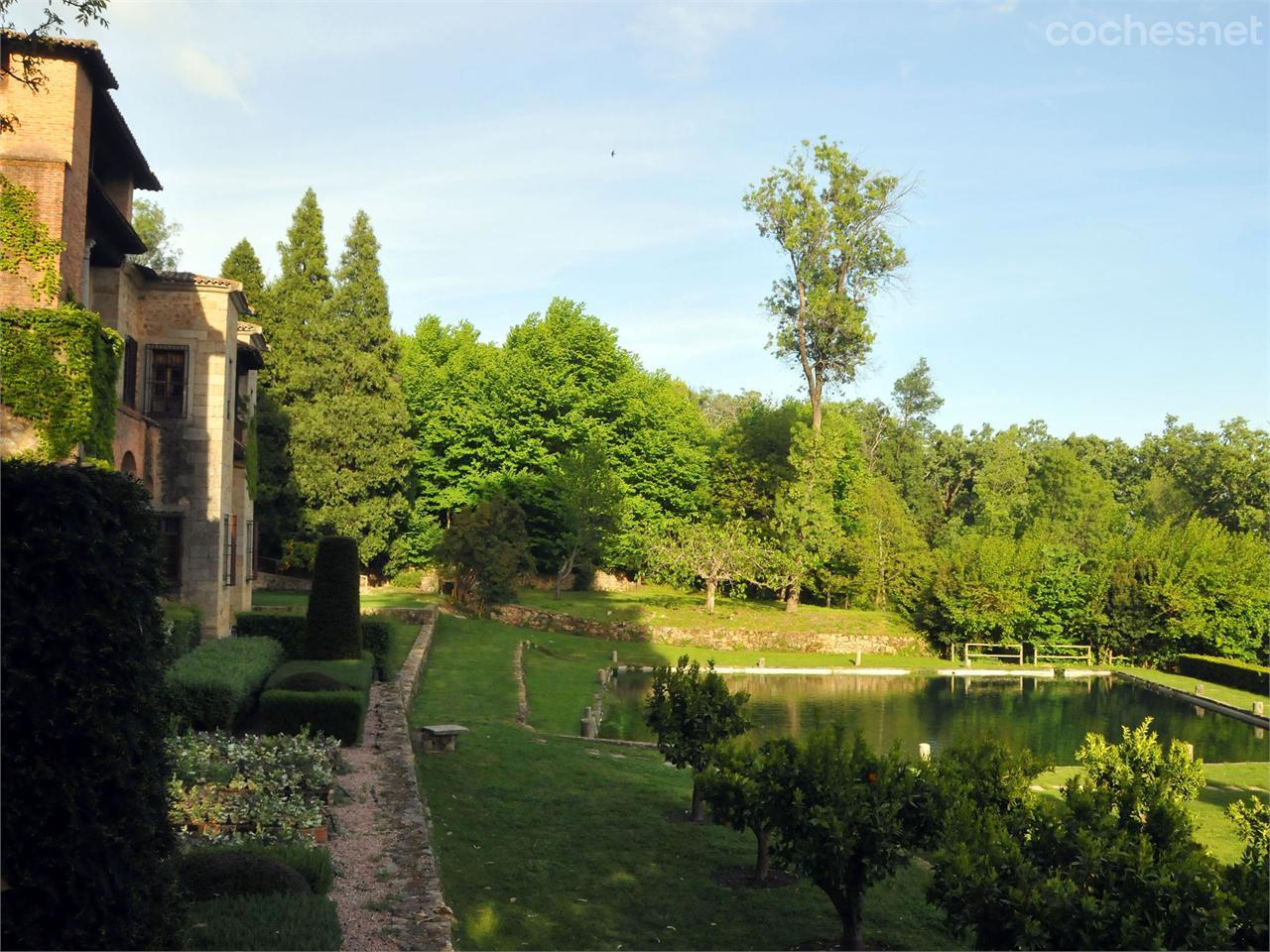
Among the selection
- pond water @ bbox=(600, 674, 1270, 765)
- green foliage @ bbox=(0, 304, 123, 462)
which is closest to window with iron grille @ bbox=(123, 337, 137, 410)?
green foliage @ bbox=(0, 304, 123, 462)

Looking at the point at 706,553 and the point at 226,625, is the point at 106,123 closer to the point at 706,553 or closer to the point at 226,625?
the point at 226,625

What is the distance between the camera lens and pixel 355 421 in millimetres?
50125

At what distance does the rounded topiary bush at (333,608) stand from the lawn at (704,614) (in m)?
23.3

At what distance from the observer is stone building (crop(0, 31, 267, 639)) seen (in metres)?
21.7

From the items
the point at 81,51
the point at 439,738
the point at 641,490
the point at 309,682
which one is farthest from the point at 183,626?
the point at 641,490

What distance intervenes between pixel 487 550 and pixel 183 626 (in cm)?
2198

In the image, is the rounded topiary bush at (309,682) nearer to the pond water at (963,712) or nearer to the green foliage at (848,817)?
the green foliage at (848,817)

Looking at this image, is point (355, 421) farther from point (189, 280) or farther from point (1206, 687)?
point (1206, 687)

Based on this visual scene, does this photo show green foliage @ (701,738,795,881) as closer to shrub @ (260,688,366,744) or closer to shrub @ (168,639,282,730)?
shrub @ (260,688,366,744)

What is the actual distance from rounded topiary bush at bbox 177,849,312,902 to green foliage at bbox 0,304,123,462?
38.4 feet

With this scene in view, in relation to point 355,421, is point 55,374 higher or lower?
lower

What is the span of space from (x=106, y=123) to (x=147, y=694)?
64.1 ft

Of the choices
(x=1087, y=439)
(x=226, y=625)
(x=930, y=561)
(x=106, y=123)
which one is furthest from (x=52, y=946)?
(x=1087, y=439)

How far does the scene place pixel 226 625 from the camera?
27.1 meters
